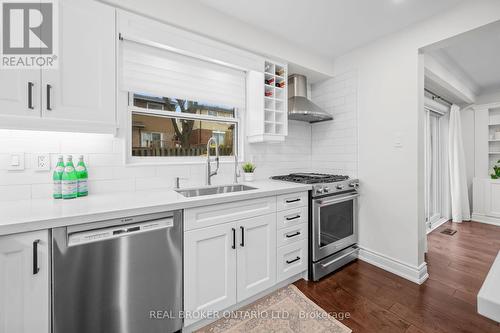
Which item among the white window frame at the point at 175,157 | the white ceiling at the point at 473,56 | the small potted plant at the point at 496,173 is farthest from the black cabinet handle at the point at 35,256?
the small potted plant at the point at 496,173

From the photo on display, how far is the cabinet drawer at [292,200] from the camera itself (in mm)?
1958

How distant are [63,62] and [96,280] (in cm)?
136

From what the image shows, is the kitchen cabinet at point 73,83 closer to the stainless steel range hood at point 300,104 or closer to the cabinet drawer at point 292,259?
the cabinet drawer at point 292,259

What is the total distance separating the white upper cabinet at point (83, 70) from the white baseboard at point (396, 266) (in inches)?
118

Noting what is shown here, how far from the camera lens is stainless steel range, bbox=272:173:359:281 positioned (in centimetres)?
217

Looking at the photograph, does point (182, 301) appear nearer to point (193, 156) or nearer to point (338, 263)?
point (193, 156)

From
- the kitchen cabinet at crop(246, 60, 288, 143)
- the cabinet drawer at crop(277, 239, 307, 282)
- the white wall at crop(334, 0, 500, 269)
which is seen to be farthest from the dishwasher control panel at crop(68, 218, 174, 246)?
the white wall at crop(334, 0, 500, 269)

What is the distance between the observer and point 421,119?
2207 millimetres

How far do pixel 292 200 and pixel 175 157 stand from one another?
1243mm

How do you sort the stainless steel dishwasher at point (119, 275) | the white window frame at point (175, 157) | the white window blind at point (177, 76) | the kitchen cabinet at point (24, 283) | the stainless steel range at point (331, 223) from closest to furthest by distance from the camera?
the kitchen cabinet at point (24, 283)
the stainless steel dishwasher at point (119, 275)
the white window blind at point (177, 76)
the white window frame at point (175, 157)
the stainless steel range at point (331, 223)

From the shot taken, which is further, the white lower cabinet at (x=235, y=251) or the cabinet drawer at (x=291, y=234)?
the cabinet drawer at (x=291, y=234)

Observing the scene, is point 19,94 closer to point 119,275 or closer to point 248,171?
point 119,275

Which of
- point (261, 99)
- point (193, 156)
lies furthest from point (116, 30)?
point (261, 99)

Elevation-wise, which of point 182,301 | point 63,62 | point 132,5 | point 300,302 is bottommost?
point 300,302
